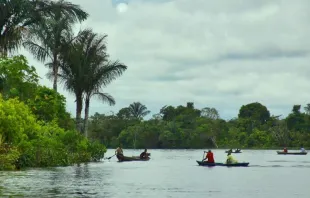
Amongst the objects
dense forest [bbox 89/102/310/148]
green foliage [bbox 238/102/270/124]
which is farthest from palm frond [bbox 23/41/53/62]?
green foliage [bbox 238/102/270/124]

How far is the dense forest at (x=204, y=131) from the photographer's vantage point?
519 feet

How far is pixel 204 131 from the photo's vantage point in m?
169

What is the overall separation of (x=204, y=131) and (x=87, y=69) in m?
112

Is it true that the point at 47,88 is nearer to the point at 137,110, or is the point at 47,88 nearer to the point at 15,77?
the point at 15,77

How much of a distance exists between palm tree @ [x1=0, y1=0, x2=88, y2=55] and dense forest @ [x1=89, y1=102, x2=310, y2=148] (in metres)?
116

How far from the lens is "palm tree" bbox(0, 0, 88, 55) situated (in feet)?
108

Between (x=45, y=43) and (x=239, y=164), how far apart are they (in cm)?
1932

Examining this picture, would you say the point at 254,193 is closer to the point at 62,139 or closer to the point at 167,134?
the point at 62,139

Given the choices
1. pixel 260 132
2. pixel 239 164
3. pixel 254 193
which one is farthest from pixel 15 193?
pixel 260 132

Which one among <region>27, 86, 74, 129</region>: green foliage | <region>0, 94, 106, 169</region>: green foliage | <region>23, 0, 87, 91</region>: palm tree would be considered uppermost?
<region>23, 0, 87, 91</region>: palm tree

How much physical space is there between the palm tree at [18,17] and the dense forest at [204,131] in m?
116

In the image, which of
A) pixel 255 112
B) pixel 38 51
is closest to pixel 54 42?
pixel 38 51

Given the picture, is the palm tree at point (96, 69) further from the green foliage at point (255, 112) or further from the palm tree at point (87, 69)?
the green foliage at point (255, 112)

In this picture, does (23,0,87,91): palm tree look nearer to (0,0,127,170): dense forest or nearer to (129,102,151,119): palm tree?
(0,0,127,170): dense forest
